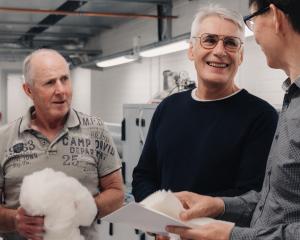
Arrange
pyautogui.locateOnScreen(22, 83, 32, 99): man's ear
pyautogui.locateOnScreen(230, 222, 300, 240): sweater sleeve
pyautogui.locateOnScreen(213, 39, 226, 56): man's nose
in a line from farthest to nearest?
1. pyautogui.locateOnScreen(22, 83, 32, 99): man's ear
2. pyautogui.locateOnScreen(213, 39, 226, 56): man's nose
3. pyautogui.locateOnScreen(230, 222, 300, 240): sweater sleeve

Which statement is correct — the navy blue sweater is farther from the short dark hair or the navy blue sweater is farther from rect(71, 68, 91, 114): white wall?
rect(71, 68, 91, 114): white wall

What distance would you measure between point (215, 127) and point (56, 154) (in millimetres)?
670

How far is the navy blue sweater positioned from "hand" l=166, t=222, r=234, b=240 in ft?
1.28

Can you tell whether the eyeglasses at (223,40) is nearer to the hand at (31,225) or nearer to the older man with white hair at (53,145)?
the older man with white hair at (53,145)

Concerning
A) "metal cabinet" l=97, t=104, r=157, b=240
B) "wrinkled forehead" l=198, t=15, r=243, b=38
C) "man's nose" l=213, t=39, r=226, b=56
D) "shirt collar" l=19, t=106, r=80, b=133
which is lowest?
"metal cabinet" l=97, t=104, r=157, b=240

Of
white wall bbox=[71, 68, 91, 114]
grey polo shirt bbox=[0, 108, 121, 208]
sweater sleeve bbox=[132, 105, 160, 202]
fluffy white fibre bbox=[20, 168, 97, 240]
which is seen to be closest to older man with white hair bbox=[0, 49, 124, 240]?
grey polo shirt bbox=[0, 108, 121, 208]

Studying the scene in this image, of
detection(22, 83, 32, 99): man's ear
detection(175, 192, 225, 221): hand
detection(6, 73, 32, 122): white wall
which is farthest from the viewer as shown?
detection(6, 73, 32, 122): white wall

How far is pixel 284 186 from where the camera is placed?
1.17 metres

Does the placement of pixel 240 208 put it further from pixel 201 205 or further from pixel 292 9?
pixel 292 9

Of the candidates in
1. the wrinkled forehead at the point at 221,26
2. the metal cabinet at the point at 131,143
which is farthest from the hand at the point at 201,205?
the metal cabinet at the point at 131,143

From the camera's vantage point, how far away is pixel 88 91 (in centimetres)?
1005

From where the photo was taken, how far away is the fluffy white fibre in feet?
5.02

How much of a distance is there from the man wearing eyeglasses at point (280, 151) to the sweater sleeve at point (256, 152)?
27cm

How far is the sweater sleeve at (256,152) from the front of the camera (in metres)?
1.59
